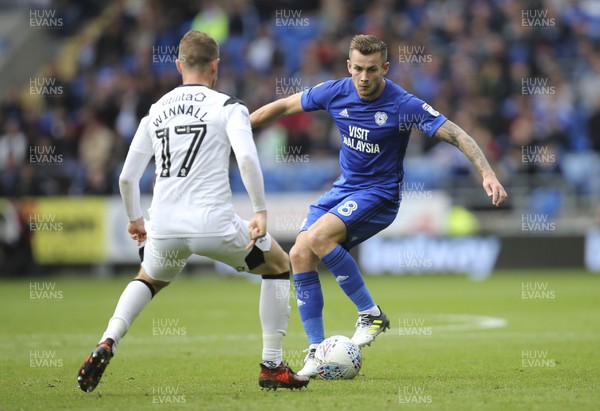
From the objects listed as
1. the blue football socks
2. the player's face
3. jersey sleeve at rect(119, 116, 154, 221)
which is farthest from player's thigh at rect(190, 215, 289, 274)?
the player's face

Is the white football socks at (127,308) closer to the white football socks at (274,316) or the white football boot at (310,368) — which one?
the white football socks at (274,316)

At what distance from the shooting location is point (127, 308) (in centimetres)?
714

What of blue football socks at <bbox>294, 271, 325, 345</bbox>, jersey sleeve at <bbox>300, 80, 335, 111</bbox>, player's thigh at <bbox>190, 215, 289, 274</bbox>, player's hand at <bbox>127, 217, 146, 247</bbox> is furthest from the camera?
jersey sleeve at <bbox>300, 80, 335, 111</bbox>

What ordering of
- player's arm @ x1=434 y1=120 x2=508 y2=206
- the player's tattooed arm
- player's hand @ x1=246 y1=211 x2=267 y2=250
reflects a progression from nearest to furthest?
player's hand @ x1=246 y1=211 x2=267 y2=250
player's arm @ x1=434 y1=120 x2=508 y2=206
the player's tattooed arm

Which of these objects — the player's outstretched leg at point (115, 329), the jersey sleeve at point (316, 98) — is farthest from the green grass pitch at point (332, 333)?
the jersey sleeve at point (316, 98)

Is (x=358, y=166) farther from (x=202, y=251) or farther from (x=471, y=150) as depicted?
(x=202, y=251)

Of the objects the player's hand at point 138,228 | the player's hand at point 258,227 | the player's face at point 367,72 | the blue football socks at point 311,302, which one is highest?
the player's face at point 367,72

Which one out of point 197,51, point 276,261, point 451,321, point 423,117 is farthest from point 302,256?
point 451,321

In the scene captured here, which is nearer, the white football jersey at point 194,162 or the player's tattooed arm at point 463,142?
the white football jersey at point 194,162

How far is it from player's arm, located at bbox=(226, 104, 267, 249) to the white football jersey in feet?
0.13

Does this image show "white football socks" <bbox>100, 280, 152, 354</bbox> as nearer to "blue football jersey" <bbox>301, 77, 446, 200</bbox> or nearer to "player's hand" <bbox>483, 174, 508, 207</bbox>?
"blue football jersey" <bbox>301, 77, 446, 200</bbox>

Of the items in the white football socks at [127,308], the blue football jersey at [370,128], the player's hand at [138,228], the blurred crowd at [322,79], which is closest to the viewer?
the white football socks at [127,308]

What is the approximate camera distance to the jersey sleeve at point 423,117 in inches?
321

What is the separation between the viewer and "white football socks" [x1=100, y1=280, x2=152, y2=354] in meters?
7.01
